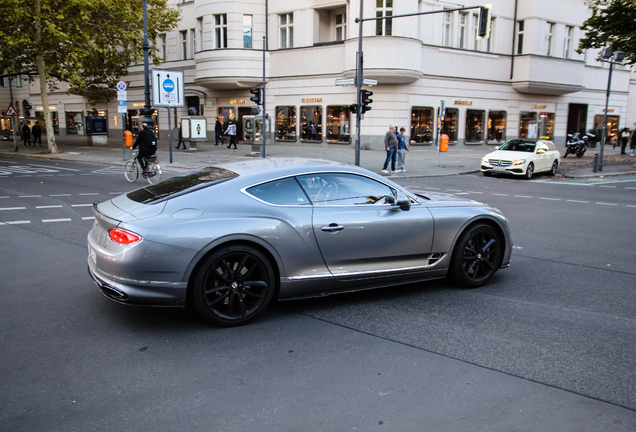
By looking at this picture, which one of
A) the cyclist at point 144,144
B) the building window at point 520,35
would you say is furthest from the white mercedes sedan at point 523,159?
the building window at point 520,35

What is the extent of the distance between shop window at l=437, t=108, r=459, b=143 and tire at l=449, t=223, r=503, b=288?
27.3m

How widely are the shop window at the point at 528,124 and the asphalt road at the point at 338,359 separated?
31.0m

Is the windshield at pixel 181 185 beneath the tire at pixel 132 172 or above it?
above

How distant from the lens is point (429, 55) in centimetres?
3012

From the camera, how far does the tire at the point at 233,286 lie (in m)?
4.42

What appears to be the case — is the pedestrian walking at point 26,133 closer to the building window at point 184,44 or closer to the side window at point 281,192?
the building window at point 184,44

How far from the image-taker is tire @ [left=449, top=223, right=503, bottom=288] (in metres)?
5.66

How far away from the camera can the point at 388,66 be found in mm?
27922

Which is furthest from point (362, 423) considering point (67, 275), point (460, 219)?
point (67, 275)

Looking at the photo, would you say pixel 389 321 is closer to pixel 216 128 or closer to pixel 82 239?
pixel 82 239

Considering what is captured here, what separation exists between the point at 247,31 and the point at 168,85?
42.7ft

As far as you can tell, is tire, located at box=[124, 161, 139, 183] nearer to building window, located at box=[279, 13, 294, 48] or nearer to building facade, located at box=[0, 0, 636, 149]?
building facade, located at box=[0, 0, 636, 149]

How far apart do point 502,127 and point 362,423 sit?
3467cm

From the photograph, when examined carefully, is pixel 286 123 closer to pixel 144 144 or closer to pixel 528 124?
pixel 528 124
